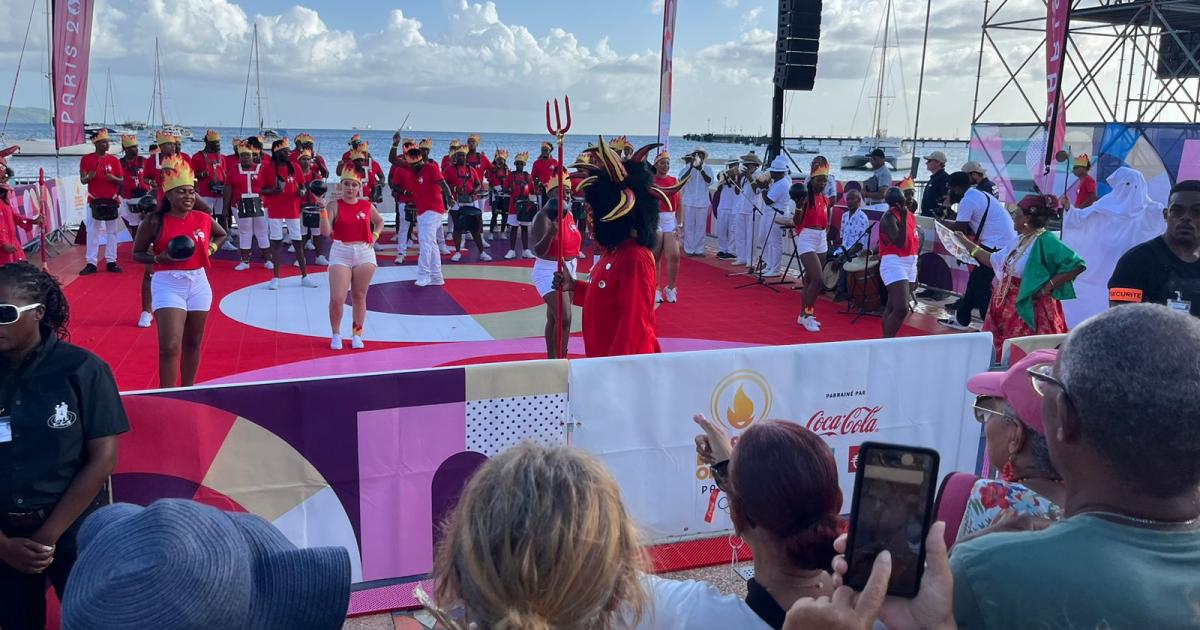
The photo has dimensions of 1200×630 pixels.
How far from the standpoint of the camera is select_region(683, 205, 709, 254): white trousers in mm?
17094

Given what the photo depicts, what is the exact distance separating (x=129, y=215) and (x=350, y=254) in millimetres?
7766

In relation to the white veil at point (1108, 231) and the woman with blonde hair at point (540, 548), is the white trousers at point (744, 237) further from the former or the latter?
the woman with blonde hair at point (540, 548)

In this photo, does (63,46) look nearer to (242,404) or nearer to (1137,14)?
(242,404)

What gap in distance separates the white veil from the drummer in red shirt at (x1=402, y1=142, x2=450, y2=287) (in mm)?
8590

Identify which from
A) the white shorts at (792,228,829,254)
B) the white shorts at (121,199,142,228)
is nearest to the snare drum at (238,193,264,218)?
the white shorts at (121,199,142,228)

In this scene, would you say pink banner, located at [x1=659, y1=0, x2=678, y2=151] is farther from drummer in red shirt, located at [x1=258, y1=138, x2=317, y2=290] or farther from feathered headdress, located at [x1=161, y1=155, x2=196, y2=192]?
feathered headdress, located at [x1=161, y1=155, x2=196, y2=192]

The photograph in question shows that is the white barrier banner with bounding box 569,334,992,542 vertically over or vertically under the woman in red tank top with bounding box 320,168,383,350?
under

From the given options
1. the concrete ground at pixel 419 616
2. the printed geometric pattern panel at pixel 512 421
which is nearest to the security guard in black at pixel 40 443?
the concrete ground at pixel 419 616

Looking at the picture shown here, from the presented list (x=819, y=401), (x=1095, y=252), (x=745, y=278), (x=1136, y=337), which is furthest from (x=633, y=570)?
(x=745, y=278)

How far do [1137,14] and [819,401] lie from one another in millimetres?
16662

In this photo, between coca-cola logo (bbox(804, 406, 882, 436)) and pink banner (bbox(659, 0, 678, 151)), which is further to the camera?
pink banner (bbox(659, 0, 678, 151))

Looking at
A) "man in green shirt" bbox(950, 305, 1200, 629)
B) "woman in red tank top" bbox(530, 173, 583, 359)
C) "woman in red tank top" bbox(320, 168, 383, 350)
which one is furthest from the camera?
"woman in red tank top" bbox(320, 168, 383, 350)

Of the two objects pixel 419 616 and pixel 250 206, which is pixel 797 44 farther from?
pixel 419 616

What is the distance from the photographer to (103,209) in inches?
470
